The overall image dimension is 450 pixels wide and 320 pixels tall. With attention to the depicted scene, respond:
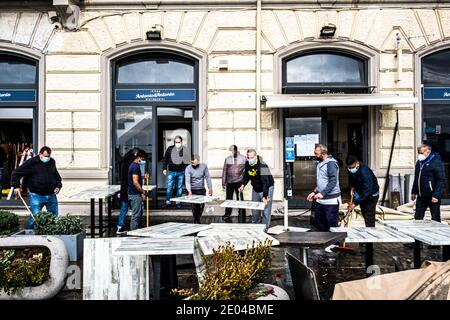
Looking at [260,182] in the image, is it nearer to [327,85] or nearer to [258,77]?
[258,77]

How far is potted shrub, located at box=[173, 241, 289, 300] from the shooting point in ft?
10.9

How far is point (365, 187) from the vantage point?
7.00m

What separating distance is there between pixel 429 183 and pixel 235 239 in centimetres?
498

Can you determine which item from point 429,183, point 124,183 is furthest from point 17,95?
point 429,183

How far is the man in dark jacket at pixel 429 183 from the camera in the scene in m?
7.54

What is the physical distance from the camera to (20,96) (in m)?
11.1

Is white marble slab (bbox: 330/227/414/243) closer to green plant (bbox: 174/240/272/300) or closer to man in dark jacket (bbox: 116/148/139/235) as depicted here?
green plant (bbox: 174/240/272/300)

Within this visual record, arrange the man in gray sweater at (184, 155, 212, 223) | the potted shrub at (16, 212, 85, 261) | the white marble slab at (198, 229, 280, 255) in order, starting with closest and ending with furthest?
the white marble slab at (198, 229, 280, 255), the potted shrub at (16, 212, 85, 261), the man in gray sweater at (184, 155, 212, 223)

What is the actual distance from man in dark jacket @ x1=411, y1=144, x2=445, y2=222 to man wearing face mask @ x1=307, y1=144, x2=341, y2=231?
5.94ft

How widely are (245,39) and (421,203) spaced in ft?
19.5

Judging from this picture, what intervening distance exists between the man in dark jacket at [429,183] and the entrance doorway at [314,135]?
3289mm

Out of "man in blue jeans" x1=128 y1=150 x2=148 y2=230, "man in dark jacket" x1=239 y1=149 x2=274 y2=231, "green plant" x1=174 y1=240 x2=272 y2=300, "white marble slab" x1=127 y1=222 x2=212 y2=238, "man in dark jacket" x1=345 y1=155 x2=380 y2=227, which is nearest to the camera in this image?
"green plant" x1=174 y1=240 x2=272 y2=300

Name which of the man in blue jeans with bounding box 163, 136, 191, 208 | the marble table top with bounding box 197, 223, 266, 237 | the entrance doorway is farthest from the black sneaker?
the entrance doorway

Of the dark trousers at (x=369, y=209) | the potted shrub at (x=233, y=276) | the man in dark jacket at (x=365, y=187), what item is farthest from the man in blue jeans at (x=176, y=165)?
the potted shrub at (x=233, y=276)
